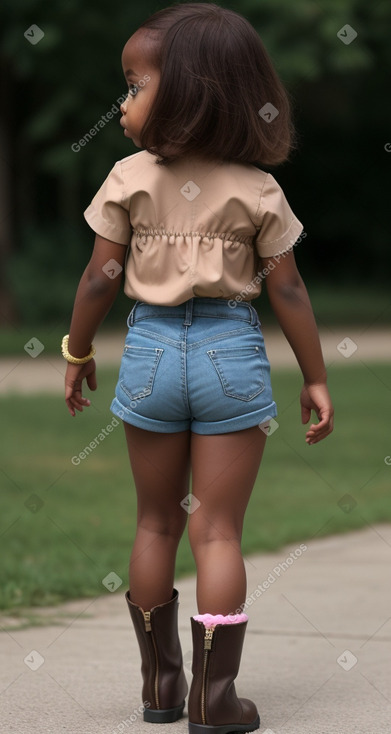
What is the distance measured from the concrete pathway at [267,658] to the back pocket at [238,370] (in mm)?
833

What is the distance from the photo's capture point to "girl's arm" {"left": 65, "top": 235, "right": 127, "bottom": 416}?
9.71ft

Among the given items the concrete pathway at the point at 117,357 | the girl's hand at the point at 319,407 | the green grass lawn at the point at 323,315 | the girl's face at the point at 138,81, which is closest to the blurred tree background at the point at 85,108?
the green grass lawn at the point at 323,315

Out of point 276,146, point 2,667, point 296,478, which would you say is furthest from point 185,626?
point 296,478

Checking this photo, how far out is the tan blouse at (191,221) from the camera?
→ 2891 millimetres

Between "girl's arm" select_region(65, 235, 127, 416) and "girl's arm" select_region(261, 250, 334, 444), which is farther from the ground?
"girl's arm" select_region(65, 235, 127, 416)

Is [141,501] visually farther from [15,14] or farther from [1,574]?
[15,14]

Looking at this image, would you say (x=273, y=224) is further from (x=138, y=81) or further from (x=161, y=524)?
(x=161, y=524)

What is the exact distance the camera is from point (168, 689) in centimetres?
307

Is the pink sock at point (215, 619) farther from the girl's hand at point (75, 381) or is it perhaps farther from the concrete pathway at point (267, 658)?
the girl's hand at point (75, 381)

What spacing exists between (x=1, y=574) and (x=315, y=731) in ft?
7.01

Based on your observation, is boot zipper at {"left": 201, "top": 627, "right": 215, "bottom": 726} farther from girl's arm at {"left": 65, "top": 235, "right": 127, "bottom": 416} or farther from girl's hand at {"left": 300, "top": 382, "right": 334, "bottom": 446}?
girl's arm at {"left": 65, "top": 235, "right": 127, "bottom": 416}

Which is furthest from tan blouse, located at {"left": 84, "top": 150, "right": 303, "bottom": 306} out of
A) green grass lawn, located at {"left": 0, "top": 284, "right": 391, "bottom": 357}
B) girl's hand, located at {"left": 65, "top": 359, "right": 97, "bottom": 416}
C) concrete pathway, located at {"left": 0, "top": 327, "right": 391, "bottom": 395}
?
green grass lawn, located at {"left": 0, "top": 284, "right": 391, "bottom": 357}

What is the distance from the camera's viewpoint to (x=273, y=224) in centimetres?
293

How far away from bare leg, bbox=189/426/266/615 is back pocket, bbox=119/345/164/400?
0.18 metres
